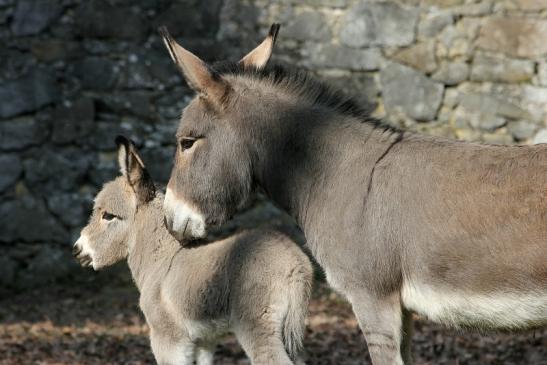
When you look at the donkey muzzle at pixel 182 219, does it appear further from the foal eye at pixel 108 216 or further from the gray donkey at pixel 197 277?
the foal eye at pixel 108 216

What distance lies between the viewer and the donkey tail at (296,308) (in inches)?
187

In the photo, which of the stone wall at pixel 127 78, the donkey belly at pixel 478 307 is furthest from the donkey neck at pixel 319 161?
the stone wall at pixel 127 78

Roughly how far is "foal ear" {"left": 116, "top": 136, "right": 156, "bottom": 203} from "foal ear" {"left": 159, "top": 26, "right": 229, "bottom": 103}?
814 mm

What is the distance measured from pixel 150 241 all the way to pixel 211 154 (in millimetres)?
1115

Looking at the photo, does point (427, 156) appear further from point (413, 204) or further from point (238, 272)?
point (238, 272)

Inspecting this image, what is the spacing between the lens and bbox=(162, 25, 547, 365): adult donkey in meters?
4.09

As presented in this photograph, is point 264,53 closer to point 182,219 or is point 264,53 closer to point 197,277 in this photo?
point 182,219

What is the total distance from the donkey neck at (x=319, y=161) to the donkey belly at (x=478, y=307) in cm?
59

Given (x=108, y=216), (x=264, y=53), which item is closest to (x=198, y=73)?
(x=264, y=53)

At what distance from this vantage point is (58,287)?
942 cm

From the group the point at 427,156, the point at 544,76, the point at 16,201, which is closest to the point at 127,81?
the point at 16,201

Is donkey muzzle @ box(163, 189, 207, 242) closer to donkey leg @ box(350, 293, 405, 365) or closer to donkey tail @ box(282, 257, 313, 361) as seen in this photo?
donkey tail @ box(282, 257, 313, 361)

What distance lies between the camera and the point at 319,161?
15.3ft

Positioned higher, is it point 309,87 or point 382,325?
point 309,87
